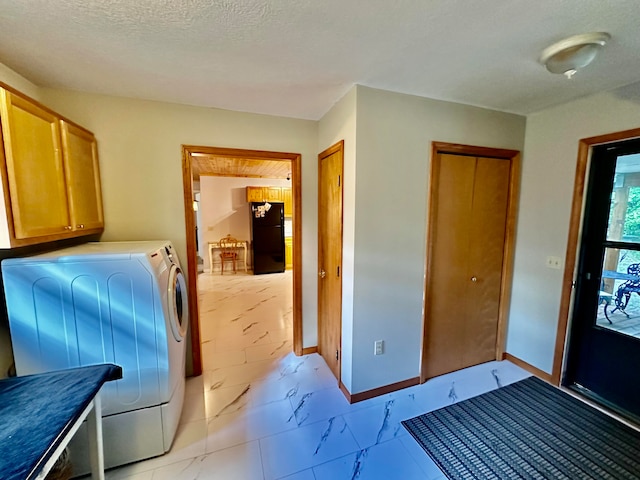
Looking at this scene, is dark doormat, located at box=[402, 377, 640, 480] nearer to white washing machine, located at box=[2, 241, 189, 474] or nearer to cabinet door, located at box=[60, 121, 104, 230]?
white washing machine, located at box=[2, 241, 189, 474]

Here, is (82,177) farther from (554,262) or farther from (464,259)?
(554,262)

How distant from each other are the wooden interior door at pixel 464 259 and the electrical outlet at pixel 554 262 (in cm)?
34

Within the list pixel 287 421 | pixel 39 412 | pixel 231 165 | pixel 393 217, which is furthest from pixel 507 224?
pixel 231 165

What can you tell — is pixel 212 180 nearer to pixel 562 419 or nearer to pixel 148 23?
pixel 148 23

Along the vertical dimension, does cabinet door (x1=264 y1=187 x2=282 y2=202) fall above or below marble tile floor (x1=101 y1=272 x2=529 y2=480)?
above

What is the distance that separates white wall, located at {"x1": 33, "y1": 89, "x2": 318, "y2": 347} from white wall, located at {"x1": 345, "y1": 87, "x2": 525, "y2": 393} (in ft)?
3.39

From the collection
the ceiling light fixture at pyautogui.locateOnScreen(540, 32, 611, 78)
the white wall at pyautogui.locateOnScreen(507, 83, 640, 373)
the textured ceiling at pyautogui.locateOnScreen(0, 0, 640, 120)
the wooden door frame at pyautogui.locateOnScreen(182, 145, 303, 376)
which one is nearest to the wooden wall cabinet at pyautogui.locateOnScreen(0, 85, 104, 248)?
the textured ceiling at pyautogui.locateOnScreen(0, 0, 640, 120)

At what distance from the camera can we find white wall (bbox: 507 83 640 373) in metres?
2.07

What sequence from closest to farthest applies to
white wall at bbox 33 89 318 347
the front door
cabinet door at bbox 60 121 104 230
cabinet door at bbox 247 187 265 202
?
cabinet door at bbox 60 121 104 230, the front door, white wall at bbox 33 89 318 347, cabinet door at bbox 247 187 265 202

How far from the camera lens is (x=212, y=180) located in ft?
21.5

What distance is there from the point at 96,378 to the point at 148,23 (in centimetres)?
165

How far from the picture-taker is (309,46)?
141 cm

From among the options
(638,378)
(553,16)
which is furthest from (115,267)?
(638,378)

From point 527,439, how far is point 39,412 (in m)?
2.63
